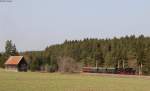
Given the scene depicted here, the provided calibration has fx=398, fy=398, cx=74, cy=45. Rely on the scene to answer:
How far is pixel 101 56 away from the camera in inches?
5226

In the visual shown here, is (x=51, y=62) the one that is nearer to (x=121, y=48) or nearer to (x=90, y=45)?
(x=121, y=48)

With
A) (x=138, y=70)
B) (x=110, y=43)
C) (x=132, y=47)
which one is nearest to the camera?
(x=138, y=70)

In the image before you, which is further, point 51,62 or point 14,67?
point 14,67

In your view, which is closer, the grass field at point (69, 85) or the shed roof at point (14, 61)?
the grass field at point (69, 85)

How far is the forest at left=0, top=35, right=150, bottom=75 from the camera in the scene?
106 metres

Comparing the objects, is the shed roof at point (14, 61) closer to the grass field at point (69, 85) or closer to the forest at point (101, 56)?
the forest at point (101, 56)

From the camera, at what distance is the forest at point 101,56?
105688 mm

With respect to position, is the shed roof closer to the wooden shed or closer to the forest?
the wooden shed

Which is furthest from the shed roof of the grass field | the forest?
the grass field

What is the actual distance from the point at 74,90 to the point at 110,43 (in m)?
109

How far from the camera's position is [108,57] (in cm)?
12050

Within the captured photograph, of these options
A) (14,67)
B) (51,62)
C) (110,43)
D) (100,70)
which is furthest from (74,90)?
(110,43)

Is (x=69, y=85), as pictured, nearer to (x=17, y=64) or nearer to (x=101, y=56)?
(x=17, y=64)

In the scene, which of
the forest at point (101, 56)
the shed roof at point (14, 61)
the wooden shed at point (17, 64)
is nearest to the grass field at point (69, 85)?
the forest at point (101, 56)
